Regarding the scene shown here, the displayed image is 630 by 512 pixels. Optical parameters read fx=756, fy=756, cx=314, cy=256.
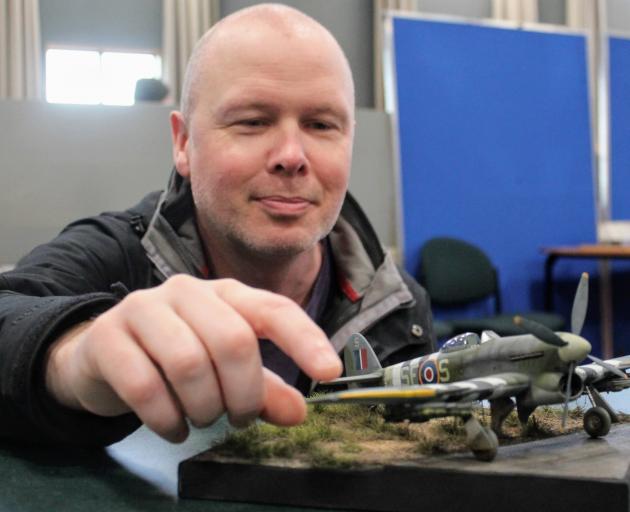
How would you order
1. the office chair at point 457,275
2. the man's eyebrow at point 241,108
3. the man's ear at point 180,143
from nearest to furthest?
1. the man's eyebrow at point 241,108
2. the man's ear at point 180,143
3. the office chair at point 457,275

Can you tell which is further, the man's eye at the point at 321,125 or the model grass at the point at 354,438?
the man's eye at the point at 321,125

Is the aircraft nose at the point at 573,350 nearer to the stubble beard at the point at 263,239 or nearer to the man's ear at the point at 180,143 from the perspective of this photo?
the stubble beard at the point at 263,239

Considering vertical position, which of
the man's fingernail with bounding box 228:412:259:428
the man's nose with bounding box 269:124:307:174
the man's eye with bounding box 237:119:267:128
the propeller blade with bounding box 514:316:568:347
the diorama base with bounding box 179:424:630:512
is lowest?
the diorama base with bounding box 179:424:630:512

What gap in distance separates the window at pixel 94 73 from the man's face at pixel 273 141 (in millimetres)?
7226

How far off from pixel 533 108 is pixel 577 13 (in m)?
A: 4.34

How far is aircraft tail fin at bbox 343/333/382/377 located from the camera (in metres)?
1.19

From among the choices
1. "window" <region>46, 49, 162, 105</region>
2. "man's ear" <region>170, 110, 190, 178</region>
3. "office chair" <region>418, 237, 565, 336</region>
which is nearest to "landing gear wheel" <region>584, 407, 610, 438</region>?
"man's ear" <region>170, 110, 190, 178</region>

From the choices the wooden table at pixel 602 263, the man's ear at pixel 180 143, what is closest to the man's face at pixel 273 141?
the man's ear at pixel 180 143

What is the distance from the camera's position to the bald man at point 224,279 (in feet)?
2.24

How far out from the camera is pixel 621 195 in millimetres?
5234

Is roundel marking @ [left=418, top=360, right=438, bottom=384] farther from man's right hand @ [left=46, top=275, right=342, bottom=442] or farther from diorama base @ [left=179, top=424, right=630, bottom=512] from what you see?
man's right hand @ [left=46, top=275, right=342, bottom=442]

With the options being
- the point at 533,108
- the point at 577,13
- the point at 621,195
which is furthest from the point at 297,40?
the point at 577,13

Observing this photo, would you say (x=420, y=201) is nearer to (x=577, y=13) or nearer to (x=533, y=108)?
(x=533, y=108)

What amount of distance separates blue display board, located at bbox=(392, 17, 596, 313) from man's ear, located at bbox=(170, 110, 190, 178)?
3.02 metres
